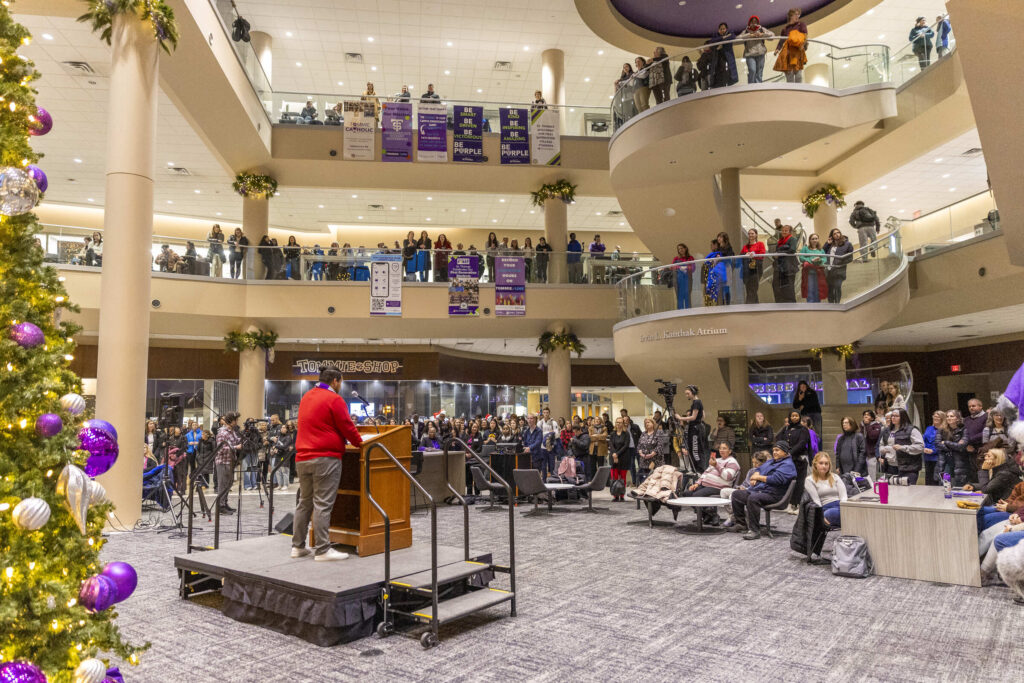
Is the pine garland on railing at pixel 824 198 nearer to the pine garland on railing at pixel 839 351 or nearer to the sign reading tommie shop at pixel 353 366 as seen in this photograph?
the pine garland on railing at pixel 839 351

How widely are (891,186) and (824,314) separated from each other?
9.88 meters

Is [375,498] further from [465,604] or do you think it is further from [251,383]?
[251,383]

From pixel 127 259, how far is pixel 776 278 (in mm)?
10759

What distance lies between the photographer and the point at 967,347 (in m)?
21.6

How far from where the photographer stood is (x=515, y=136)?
57.8ft

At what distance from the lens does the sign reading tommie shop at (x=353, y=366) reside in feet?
79.4

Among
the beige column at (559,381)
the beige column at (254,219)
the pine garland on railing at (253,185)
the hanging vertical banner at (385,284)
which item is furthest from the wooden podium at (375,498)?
the pine garland on railing at (253,185)

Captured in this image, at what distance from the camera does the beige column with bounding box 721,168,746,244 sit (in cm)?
1524

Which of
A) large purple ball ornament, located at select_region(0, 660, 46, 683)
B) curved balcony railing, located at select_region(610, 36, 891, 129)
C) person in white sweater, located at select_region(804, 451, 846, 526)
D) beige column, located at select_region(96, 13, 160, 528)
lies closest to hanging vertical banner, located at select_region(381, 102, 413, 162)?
curved balcony railing, located at select_region(610, 36, 891, 129)

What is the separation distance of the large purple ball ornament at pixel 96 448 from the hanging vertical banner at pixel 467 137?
1535 cm

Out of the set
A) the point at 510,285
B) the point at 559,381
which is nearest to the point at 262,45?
the point at 510,285

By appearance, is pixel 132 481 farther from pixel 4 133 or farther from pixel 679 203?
pixel 679 203

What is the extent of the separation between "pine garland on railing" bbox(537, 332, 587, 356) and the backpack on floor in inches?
483

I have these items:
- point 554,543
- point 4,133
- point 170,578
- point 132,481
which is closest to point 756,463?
point 554,543
